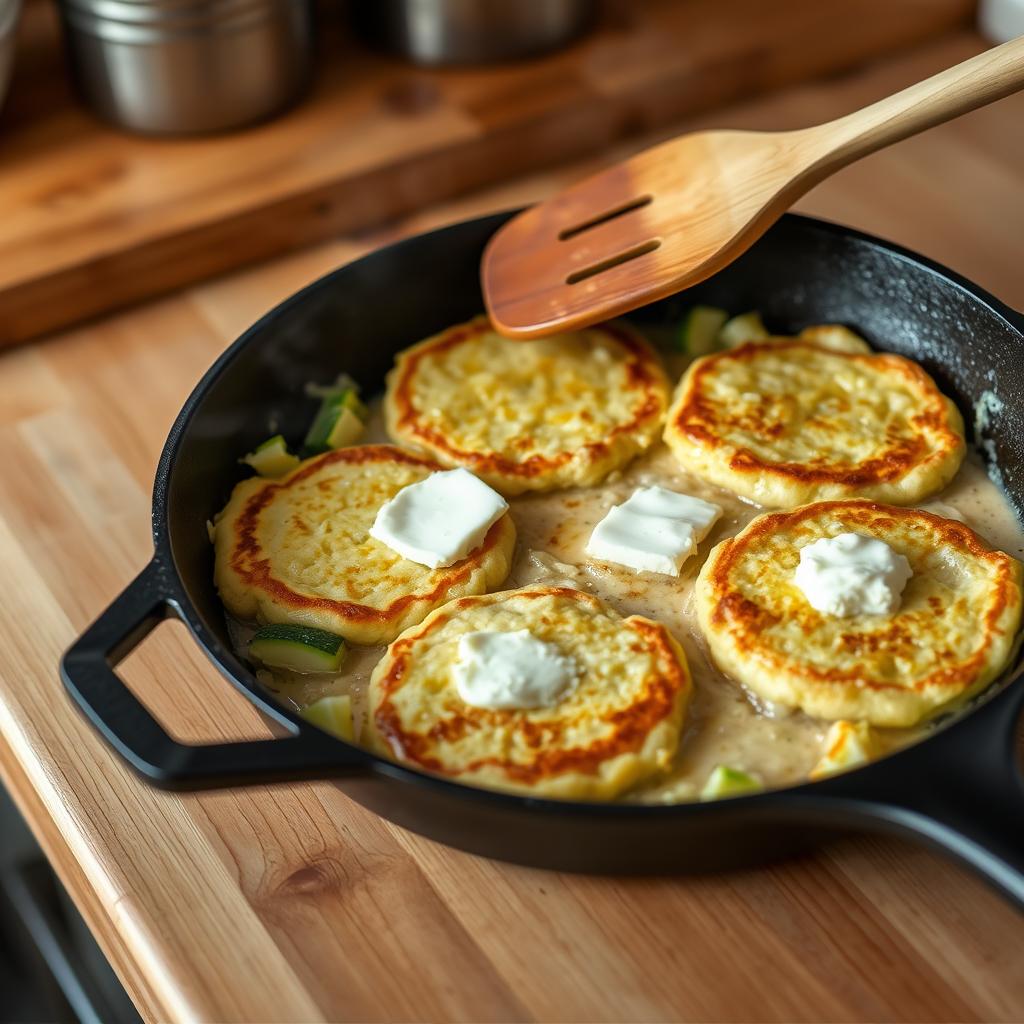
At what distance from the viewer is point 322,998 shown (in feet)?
4.49

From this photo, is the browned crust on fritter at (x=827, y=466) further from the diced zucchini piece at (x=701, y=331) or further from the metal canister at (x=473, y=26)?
the metal canister at (x=473, y=26)

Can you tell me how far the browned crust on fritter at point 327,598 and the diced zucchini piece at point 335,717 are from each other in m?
0.13

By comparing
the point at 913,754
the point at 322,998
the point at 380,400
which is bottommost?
the point at 322,998

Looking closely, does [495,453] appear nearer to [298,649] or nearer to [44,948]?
[298,649]

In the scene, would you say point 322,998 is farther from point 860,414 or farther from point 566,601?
point 860,414

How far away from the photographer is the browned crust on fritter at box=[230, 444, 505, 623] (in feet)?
5.33

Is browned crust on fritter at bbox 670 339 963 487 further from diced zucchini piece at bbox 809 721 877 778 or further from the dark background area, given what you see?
the dark background area

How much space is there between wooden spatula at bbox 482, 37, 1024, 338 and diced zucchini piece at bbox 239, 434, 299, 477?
0.35 m

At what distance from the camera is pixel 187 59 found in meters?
2.40

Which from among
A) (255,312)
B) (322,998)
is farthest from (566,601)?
(255,312)

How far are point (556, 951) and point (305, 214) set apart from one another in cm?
150

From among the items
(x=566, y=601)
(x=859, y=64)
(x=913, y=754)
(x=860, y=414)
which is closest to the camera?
(x=913, y=754)

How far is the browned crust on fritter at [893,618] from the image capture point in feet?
4.82

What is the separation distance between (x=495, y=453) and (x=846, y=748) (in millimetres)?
660
